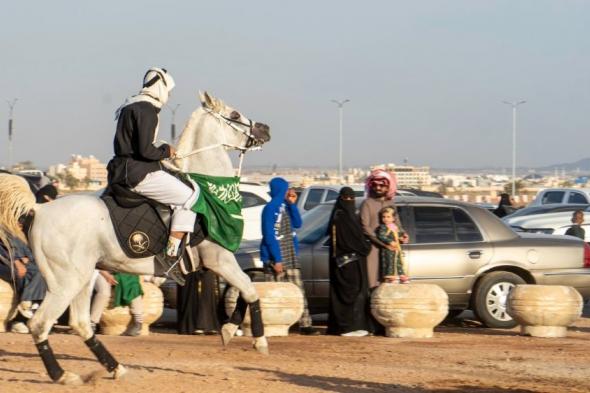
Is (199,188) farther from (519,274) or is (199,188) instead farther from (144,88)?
(519,274)

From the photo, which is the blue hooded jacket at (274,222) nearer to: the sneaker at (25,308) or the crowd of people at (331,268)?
the crowd of people at (331,268)

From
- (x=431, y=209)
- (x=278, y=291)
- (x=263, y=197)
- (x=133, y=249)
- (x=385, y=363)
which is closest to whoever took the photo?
(x=133, y=249)

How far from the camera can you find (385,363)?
12906mm

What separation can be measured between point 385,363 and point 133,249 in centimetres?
292

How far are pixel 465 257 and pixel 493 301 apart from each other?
2.18ft

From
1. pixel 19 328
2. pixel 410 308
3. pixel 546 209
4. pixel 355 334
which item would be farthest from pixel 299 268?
pixel 546 209

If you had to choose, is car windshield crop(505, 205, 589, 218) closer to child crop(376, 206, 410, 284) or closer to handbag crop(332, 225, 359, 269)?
child crop(376, 206, 410, 284)

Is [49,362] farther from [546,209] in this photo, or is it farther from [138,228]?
[546,209]

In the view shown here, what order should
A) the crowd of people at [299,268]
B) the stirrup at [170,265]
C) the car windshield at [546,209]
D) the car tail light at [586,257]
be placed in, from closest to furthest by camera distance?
the stirrup at [170,265] < the crowd of people at [299,268] < the car tail light at [586,257] < the car windshield at [546,209]

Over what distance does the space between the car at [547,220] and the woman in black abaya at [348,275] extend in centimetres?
1132

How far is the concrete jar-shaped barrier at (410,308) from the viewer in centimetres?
1556

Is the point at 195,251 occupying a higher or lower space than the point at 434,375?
higher

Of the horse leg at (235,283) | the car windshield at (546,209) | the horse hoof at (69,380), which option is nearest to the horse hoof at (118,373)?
the horse hoof at (69,380)

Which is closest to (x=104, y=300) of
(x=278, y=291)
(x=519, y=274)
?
(x=278, y=291)
